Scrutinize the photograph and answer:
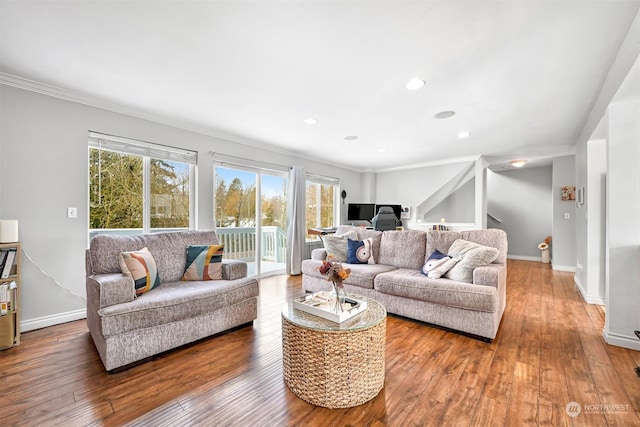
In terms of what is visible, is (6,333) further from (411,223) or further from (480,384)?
(411,223)

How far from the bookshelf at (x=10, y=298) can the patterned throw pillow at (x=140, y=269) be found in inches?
33.6

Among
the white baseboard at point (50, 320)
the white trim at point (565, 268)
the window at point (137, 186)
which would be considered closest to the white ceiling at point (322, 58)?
the window at point (137, 186)

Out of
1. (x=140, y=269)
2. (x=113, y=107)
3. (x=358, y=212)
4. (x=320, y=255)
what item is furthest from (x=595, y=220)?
(x=113, y=107)

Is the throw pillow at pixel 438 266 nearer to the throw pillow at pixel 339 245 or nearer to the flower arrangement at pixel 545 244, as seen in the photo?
the throw pillow at pixel 339 245

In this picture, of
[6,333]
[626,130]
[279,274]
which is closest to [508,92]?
[626,130]

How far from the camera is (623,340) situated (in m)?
2.30

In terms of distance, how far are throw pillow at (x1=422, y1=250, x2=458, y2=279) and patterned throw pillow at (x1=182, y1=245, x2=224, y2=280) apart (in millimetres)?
2118

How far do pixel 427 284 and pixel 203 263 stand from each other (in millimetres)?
2189

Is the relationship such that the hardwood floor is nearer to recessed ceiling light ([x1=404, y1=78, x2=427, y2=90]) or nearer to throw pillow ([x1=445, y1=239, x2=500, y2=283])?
throw pillow ([x1=445, y1=239, x2=500, y2=283])

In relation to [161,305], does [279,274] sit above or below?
below

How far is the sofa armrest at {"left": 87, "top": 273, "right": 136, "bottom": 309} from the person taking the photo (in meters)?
1.94

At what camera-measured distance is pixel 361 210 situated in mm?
6703

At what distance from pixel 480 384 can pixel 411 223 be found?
5048mm

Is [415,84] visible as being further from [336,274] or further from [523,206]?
[523,206]
